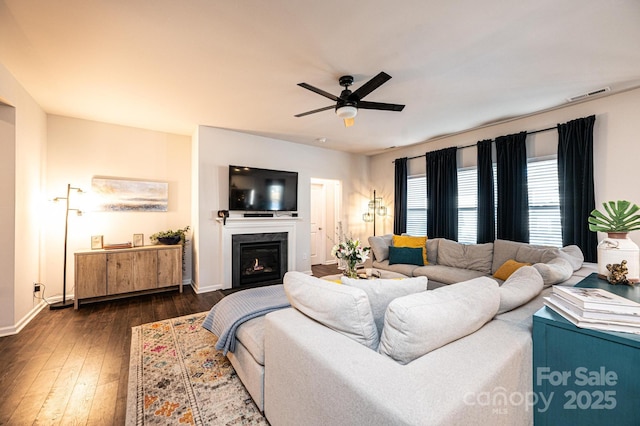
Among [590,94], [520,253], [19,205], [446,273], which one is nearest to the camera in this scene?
[19,205]

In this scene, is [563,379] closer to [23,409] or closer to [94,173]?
[23,409]

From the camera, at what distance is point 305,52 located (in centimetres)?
229

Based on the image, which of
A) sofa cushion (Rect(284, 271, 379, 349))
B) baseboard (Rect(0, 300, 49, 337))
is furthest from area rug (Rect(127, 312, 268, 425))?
baseboard (Rect(0, 300, 49, 337))

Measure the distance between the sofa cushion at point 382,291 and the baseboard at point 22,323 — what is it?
3.72m

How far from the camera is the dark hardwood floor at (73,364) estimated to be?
1699 millimetres

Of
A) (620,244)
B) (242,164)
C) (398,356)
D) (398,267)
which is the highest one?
(242,164)

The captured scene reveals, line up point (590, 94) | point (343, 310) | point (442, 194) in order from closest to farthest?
A: point (343, 310), point (590, 94), point (442, 194)

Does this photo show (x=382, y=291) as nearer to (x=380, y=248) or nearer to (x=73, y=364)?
(x=73, y=364)

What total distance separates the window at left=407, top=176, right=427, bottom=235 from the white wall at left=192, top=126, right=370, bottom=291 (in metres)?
1.34

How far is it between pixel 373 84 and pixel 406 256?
110 inches

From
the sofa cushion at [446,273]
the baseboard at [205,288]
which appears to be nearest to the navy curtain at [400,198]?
the sofa cushion at [446,273]

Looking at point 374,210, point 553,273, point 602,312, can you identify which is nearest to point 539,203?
point 553,273

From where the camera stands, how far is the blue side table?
101cm

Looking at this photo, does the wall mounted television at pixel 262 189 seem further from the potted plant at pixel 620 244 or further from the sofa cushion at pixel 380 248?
the potted plant at pixel 620 244
